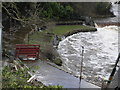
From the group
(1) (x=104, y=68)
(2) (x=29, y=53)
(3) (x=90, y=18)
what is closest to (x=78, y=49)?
(1) (x=104, y=68)

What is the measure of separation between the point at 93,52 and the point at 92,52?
0.08 metres

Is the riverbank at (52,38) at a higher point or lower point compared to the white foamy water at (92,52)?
higher

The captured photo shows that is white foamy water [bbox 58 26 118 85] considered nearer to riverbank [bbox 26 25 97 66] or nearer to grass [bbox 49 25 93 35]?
riverbank [bbox 26 25 97 66]

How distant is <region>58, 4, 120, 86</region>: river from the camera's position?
36.6ft

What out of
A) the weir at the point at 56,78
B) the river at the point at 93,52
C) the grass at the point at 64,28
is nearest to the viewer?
the weir at the point at 56,78

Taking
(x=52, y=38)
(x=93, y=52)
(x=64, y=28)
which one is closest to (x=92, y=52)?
(x=93, y=52)

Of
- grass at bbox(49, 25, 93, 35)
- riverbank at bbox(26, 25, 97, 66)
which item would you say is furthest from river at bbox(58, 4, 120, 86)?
grass at bbox(49, 25, 93, 35)

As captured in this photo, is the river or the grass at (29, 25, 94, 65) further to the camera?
the grass at (29, 25, 94, 65)

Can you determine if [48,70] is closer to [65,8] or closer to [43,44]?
[43,44]

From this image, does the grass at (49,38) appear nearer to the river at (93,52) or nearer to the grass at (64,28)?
the grass at (64,28)

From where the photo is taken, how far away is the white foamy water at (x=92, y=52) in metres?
11.2

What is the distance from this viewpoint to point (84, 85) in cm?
826

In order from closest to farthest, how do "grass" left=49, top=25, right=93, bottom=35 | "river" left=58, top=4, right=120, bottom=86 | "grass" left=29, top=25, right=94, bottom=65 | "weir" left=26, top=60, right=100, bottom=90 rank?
"weir" left=26, top=60, right=100, bottom=90 → "river" left=58, top=4, right=120, bottom=86 → "grass" left=29, top=25, right=94, bottom=65 → "grass" left=49, top=25, right=93, bottom=35

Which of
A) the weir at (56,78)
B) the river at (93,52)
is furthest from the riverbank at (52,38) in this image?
the weir at (56,78)
